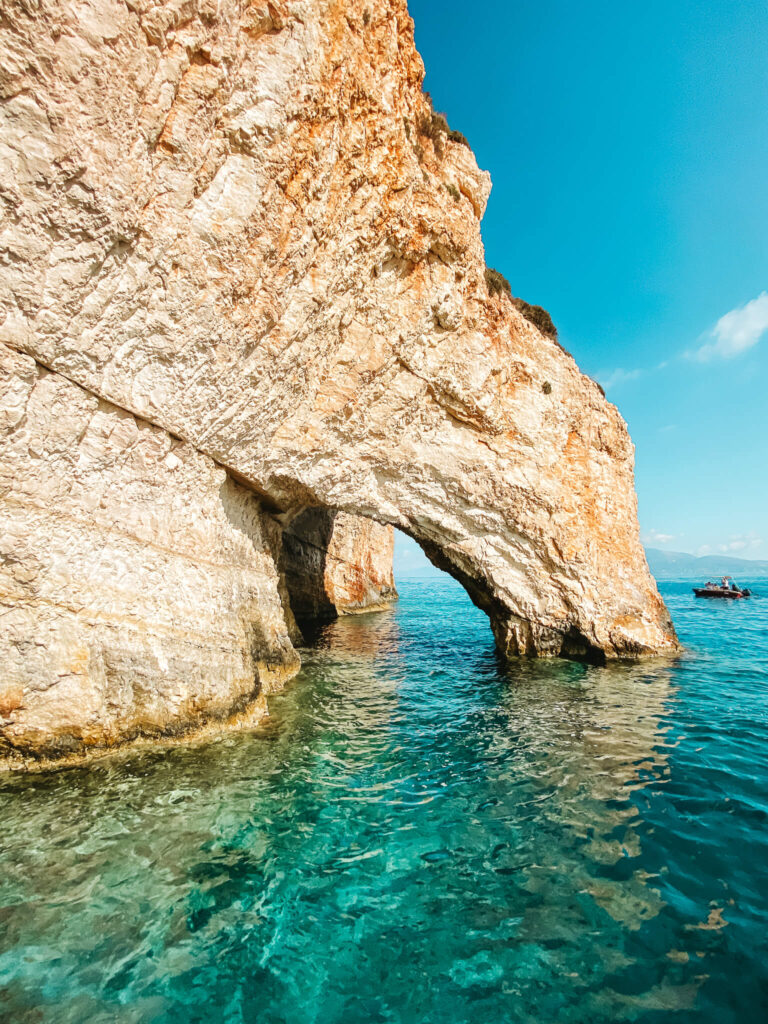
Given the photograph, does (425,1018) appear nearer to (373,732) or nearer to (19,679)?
(373,732)

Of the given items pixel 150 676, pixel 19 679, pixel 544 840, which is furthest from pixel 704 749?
pixel 19 679

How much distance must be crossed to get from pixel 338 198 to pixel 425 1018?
12.9 m

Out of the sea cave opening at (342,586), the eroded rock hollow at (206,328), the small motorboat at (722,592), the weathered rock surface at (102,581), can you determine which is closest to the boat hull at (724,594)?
the small motorboat at (722,592)

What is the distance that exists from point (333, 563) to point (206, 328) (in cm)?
2786

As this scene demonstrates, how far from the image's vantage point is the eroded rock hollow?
6.92m

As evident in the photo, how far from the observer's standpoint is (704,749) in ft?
32.9

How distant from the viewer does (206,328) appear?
9.32 metres

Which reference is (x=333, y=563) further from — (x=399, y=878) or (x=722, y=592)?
(x=722, y=592)

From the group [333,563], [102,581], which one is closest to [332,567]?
[333,563]

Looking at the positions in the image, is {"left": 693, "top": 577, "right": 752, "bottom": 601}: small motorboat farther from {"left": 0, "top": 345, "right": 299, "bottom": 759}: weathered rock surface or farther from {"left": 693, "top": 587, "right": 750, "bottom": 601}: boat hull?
{"left": 0, "top": 345, "right": 299, "bottom": 759}: weathered rock surface

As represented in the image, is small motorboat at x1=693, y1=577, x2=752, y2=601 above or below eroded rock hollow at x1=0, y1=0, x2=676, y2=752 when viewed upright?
below

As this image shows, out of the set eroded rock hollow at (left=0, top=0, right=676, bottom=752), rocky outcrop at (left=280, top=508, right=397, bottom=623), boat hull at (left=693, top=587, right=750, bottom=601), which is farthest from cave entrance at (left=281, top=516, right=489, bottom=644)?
boat hull at (left=693, top=587, right=750, bottom=601)

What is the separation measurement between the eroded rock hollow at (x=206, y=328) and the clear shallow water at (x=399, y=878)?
2377 millimetres

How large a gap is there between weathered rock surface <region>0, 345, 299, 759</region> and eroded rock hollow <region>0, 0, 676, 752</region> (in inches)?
1.6
